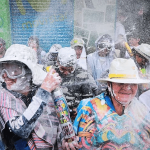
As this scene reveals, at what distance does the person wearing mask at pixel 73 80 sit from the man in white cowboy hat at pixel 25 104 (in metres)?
0.74

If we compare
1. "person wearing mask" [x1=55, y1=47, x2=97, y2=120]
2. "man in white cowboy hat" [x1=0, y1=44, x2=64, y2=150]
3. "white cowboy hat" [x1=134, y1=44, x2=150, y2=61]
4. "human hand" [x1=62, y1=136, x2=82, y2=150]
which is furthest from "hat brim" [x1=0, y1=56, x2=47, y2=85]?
"white cowboy hat" [x1=134, y1=44, x2=150, y2=61]

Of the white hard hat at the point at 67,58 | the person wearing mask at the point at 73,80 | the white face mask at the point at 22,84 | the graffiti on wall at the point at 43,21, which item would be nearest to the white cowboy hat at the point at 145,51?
the person wearing mask at the point at 73,80

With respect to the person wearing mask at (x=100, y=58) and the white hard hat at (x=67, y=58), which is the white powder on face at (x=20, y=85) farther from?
the person wearing mask at (x=100, y=58)

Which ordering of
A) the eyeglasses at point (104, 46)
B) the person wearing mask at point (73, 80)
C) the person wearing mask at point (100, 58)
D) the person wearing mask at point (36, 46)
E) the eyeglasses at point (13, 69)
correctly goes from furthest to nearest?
the person wearing mask at point (36, 46)
the eyeglasses at point (104, 46)
the person wearing mask at point (100, 58)
the person wearing mask at point (73, 80)
the eyeglasses at point (13, 69)

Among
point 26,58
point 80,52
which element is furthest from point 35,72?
Answer: point 80,52

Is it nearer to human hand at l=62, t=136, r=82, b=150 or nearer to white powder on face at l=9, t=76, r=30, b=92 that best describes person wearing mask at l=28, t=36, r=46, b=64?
white powder on face at l=9, t=76, r=30, b=92

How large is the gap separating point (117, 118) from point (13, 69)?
0.88 metres

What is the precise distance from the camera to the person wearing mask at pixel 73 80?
2156mm

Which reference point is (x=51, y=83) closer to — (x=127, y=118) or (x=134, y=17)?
(x=127, y=118)

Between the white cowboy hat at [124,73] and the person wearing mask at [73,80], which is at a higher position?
the white cowboy hat at [124,73]

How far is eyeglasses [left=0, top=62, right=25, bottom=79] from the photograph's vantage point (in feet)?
4.57

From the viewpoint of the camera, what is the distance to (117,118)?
1.31 meters

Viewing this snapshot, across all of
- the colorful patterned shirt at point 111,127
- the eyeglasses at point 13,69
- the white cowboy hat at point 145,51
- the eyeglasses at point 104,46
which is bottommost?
the colorful patterned shirt at point 111,127

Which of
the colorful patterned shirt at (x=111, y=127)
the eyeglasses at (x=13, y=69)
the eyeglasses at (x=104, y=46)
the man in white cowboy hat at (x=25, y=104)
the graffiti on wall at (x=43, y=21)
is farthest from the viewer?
the graffiti on wall at (x=43, y=21)
